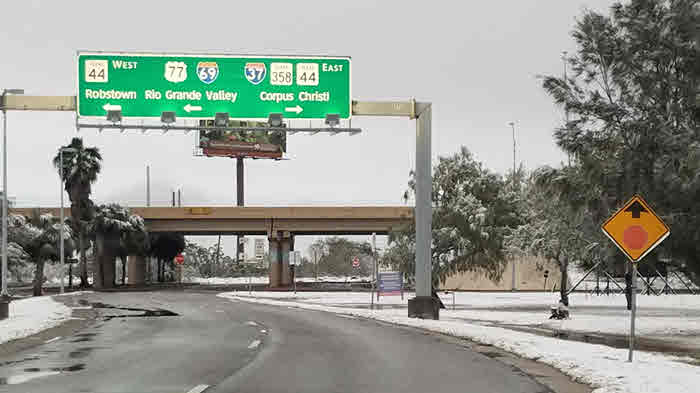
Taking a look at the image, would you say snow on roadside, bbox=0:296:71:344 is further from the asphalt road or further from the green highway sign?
the green highway sign

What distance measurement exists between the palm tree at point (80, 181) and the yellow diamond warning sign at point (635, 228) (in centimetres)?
6323

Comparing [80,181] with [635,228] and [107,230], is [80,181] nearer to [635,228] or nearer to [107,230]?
[107,230]

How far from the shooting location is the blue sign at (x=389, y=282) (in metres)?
40.9

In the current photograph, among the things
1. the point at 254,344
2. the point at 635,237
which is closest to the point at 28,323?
the point at 254,344

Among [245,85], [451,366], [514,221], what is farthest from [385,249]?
[451,366]

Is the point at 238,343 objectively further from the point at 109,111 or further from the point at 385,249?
the point at 385,249

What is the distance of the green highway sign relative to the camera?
1032 inches

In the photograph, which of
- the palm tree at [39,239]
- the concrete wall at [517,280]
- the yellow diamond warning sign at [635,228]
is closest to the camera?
the yellow diamond warning sign at [635,228]

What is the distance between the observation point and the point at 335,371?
1391 centimetres

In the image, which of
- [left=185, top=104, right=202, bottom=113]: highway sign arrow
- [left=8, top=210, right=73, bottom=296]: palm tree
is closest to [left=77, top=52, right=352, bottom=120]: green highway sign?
[left=185, top=104, right=202, bottom=113]: highway sign arrow

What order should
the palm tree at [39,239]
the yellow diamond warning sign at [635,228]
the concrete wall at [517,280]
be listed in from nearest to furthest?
the yellow diamond warning sign at [635,228] < the palm tree at [39,239] < the concrete wall at [517,280]

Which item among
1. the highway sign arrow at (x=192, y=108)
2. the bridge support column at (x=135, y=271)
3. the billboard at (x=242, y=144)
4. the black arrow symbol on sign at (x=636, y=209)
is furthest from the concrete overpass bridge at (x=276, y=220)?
the black arrow symbol on sign at (x=636, y=209)

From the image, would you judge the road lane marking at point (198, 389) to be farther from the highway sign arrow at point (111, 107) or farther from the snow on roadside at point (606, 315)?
the snow on roadside at point (606, 315)

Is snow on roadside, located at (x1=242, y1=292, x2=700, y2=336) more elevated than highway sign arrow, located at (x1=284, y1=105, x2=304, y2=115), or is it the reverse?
highway sign arrow, located at (x1=284, y1=105, x2=304, y2=115)
